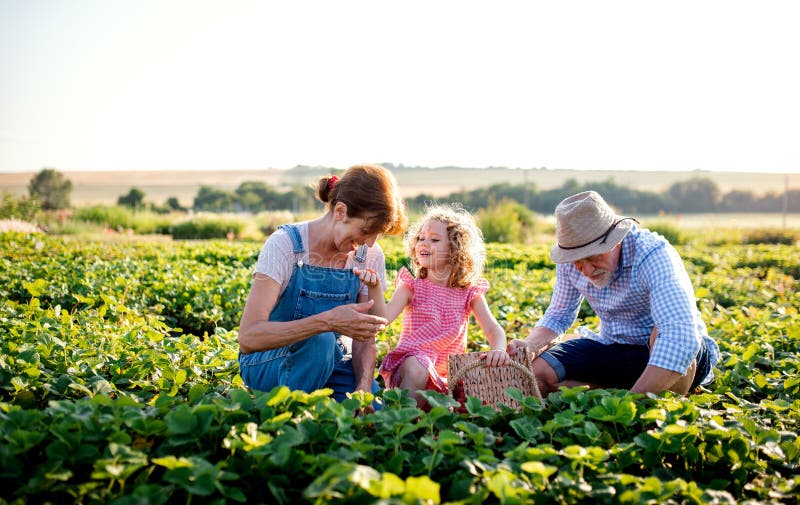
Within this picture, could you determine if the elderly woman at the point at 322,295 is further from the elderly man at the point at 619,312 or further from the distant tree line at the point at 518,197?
the distant tree line at the point at 518,197

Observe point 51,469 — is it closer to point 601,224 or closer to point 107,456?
Answer: point 107,456

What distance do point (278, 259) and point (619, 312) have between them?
1.73 meters

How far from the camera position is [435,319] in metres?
3.62

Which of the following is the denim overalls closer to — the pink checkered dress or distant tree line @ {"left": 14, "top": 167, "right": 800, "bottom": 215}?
the pink checkered dress

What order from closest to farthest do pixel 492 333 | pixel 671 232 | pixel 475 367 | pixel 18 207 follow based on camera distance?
pixel 475 367, pixel 492 333, pixel 18 207, pixel 671 232

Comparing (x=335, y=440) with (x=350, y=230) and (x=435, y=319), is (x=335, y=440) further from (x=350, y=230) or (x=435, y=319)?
(x=435, y=319)

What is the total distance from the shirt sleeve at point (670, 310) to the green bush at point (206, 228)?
664 inches

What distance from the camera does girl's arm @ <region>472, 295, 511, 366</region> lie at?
308cm

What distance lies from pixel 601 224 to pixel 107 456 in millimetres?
2176

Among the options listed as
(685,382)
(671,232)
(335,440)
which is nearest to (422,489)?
(335,440)

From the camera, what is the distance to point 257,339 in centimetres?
279

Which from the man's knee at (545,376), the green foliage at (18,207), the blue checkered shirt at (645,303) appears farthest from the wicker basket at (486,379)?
the green foliage at (18,207)

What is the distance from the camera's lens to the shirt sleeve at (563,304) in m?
3.54

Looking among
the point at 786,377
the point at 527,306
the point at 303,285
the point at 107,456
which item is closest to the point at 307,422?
the point at 107,456
